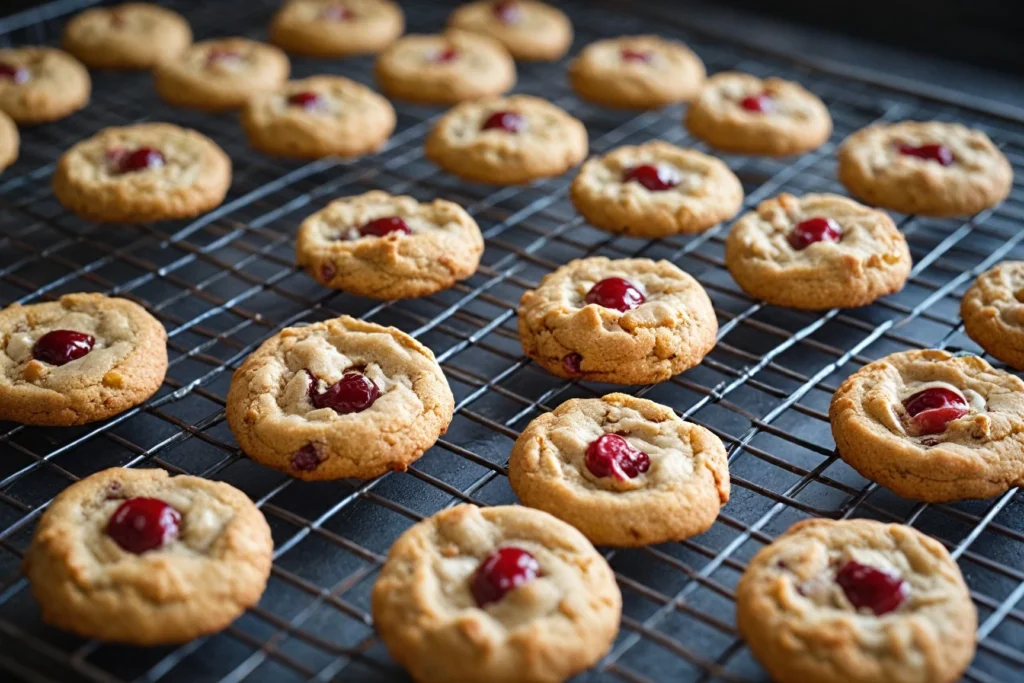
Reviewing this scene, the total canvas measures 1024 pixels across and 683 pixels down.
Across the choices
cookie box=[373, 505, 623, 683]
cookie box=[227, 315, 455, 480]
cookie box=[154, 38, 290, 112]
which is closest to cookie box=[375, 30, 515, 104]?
cookie box=[154, 38, 290, 112]

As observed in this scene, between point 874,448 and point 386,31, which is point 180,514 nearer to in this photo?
point 874,448

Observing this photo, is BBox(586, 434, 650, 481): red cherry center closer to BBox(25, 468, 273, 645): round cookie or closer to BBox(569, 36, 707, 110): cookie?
BBox(25, 468, 273, 645): round cookie

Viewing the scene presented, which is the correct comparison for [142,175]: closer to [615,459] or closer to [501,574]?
[615,459]

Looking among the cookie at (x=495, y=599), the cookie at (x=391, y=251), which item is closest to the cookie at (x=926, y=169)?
the cookie at (x=391, y=251)

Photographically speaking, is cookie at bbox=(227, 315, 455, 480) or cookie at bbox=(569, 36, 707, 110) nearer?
cookie at bbox=(227, 315, 455, 480)

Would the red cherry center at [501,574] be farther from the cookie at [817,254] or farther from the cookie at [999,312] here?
the cookie at [999,312]

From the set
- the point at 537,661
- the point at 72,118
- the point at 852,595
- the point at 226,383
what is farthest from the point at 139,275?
the point at 852,595
